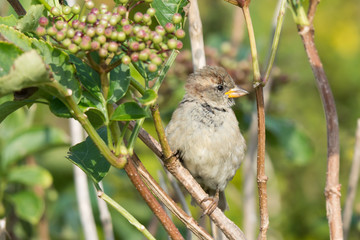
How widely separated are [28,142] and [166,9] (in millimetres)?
1539

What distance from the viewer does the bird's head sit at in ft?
9.02

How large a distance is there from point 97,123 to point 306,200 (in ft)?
8.95

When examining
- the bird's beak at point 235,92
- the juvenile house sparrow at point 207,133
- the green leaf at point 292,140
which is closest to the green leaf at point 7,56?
the juvenile house sparrow at point 207,133

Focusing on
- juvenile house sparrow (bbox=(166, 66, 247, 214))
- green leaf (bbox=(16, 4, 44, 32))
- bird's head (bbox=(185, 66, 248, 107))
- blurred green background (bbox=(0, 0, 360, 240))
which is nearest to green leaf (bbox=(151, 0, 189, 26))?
green leaf (bbox=(16, 4, 44, 32))

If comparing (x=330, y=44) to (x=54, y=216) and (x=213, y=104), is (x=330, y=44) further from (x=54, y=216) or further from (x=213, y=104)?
(x=54, y=216)

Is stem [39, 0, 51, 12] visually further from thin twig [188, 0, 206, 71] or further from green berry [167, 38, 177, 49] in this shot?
thin twig [188, 0, 206, 71]

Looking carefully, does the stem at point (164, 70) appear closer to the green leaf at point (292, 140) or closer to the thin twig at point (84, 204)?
the thin twig at point (84, 204)

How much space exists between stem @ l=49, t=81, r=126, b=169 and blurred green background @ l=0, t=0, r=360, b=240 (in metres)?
1.77

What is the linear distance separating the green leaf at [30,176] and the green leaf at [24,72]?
1.62 meters

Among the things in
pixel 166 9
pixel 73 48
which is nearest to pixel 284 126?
pixel 166 9

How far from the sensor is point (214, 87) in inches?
112

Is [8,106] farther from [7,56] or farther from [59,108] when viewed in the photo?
[7,56]

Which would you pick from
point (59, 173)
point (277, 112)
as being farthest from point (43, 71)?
point (277, 112)

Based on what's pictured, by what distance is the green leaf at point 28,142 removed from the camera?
109 inches
